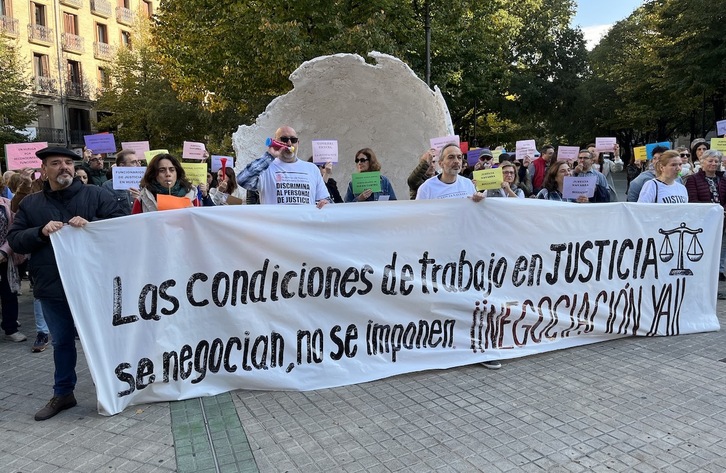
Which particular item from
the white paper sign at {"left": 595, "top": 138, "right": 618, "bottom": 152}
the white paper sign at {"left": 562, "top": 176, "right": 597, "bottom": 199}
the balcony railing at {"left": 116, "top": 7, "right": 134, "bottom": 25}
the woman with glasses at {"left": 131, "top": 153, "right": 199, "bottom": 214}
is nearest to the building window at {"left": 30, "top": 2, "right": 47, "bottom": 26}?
the balcony railing at {"left": 116, "top": 7, "right": 134, "bottom": 25}

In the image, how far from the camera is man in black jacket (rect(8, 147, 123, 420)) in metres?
3.82

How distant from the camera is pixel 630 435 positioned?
3434 millimetres

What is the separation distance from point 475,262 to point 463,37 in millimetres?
17207

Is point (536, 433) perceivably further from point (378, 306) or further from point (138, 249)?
point (138, 249)

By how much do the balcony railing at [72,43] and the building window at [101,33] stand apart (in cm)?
228

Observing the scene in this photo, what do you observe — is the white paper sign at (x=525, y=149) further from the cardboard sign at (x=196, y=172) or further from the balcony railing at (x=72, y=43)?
the balcony railing at (x=72, y=43)

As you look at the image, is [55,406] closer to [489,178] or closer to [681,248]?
[489,178]

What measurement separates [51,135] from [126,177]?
3728cm

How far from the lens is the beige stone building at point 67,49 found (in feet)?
116

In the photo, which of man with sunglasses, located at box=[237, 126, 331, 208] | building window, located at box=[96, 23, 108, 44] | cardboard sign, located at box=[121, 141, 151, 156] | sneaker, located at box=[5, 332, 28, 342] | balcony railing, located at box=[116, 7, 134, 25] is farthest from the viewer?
balcony railing, located at box=[116, 7, 134, 25]

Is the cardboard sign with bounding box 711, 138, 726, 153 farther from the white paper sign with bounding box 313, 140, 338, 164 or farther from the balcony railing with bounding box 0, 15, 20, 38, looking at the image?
the balcony railing with bounding box 0, 15, 20, 38

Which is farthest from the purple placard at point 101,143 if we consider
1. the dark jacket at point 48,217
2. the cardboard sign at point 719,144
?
the cardboard sign at point 719,144

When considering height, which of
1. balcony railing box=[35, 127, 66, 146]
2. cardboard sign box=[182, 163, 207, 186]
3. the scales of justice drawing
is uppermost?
balcony railing box=[35, 127, 66, 146]

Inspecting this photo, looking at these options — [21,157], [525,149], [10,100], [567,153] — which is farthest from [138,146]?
[10,100]
